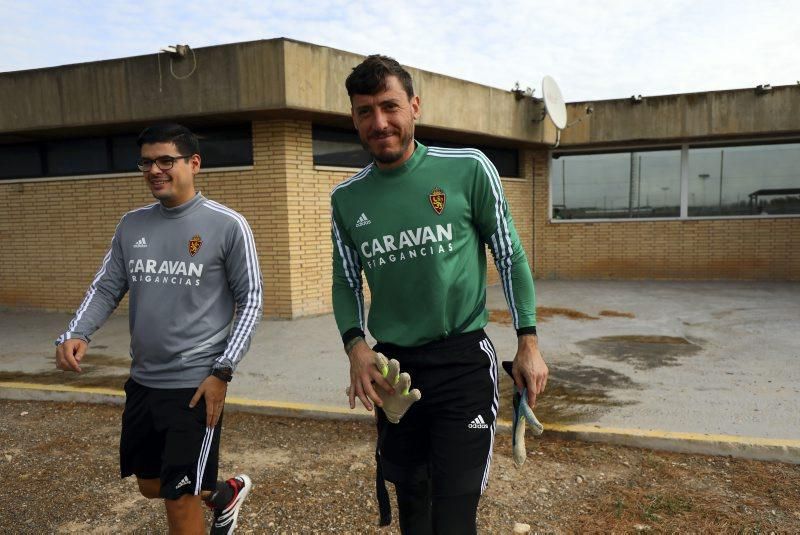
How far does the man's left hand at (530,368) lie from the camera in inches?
80.0

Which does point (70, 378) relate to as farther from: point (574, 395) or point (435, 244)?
point (435, 244)

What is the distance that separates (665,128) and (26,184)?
13.2m

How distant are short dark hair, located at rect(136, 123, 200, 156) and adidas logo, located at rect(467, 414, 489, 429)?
165 centimetres

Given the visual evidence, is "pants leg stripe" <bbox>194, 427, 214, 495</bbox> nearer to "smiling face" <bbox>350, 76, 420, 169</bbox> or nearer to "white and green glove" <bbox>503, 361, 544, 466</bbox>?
"white and green glove" <bbox>503, 361, 544, 466</bbox>

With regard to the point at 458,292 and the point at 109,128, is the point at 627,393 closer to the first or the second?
the point at 458,292

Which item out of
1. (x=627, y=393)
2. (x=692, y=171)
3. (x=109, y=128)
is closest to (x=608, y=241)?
(x=692, y=171)

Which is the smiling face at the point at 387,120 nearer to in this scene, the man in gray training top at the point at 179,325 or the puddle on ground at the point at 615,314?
the man in gray training top at the point at 179,325

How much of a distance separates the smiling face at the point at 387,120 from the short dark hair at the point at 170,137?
877 mm

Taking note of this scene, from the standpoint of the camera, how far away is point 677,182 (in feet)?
45.0

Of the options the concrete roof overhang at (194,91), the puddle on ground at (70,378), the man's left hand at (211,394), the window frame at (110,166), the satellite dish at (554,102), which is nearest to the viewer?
the man's left hand at (211,394)

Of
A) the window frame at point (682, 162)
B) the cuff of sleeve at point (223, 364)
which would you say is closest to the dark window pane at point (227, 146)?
the cuff of sleeve at point (223, 364)

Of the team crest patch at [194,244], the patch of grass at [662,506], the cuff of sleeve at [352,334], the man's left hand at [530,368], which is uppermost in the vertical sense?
the team crest patch at [194,244]

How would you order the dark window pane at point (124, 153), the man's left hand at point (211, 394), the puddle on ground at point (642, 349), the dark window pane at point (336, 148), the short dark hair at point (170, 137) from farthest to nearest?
the dark window pane at point (124, 153) → the dark window pane at point (336, 148) → the puddle on ground at point (642, 349) → the short dark hair at point (170, 137) → the man's left hand at point (211, 394)

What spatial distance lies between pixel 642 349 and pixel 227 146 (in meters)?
6.92
